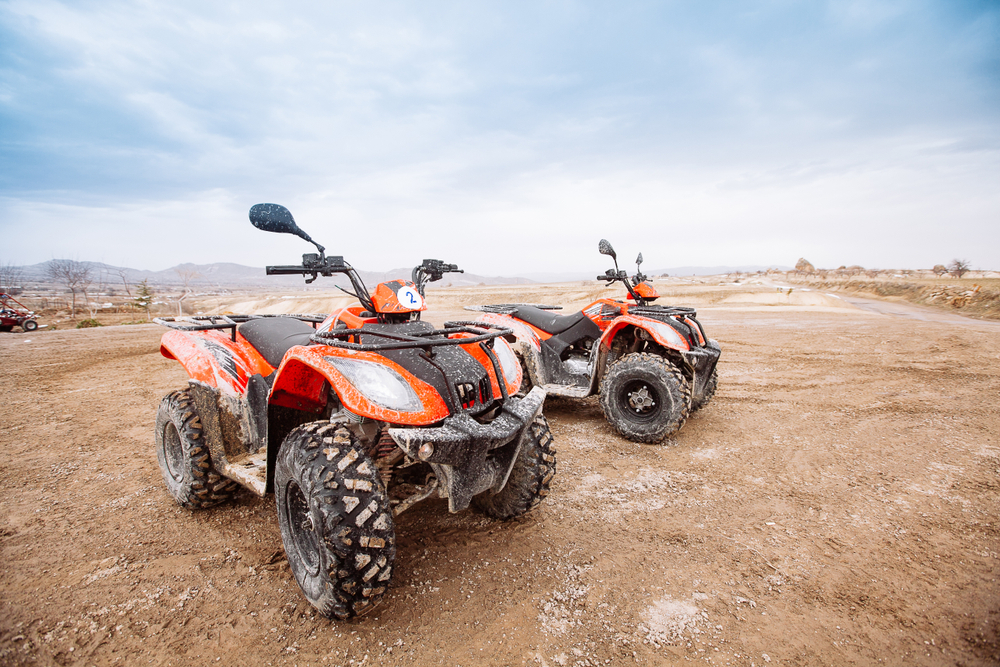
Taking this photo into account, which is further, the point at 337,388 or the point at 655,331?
the point at 655,331

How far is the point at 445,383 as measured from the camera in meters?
2.18

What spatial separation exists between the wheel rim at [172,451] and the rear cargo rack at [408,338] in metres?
1.68

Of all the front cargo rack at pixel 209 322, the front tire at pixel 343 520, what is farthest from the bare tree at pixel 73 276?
the front tire at pixel 343 520

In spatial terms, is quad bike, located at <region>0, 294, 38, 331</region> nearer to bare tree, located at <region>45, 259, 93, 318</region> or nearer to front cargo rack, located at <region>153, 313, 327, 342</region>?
bare tree, located at <region>45, 259, 93, 318</region>

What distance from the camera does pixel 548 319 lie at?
5594mm

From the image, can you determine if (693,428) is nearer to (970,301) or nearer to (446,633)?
(446,633)

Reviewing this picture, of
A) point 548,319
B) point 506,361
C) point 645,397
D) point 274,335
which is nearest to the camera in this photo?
point 506,361

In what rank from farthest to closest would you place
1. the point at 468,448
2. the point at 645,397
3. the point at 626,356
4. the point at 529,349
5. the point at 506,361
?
1. the point at 529,349
2. the point at 626,356
3. the point at 645,397
4. the point at 506,361
5. the point at 468,448

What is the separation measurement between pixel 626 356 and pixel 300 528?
3.43 metres

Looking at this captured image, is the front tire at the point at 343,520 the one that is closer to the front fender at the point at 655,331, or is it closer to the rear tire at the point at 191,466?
the rear tire at the point at 191,466

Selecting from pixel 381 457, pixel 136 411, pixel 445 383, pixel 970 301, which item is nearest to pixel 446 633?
pixel 381 457

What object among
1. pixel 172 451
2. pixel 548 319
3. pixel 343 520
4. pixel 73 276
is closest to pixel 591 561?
pixel 343 520

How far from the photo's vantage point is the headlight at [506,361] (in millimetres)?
2619

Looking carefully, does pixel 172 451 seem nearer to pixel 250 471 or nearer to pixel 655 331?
pixel 250 471
